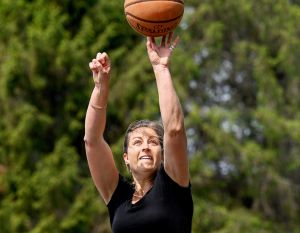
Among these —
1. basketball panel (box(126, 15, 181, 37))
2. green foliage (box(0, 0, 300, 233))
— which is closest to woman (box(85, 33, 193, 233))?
basketball panel (box(126, 15, 181, 37))

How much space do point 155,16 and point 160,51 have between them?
53cm

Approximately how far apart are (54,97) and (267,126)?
13.8ft

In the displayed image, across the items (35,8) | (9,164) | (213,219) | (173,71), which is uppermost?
(35,8)

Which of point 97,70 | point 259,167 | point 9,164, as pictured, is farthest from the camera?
point 259,167

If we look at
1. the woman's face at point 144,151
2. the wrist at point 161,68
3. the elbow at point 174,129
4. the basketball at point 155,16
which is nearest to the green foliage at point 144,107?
the basketball at point 155,16

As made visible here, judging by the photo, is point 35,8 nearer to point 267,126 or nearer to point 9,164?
point 9,164

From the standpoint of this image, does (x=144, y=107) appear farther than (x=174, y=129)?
Yes

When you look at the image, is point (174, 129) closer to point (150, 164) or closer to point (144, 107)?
point (150, 164)

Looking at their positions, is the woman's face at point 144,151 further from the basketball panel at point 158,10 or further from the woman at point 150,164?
the basketball panel at point 158,10

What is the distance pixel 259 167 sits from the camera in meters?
21.2

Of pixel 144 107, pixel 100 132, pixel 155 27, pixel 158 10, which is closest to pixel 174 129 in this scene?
pixel 100 132

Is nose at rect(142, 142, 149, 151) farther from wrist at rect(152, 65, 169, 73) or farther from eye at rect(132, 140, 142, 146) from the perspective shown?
wrist at rect(152, 65, 169, 73)

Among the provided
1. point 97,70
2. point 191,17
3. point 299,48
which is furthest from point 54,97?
point 97,70

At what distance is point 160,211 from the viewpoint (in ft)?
17.8
